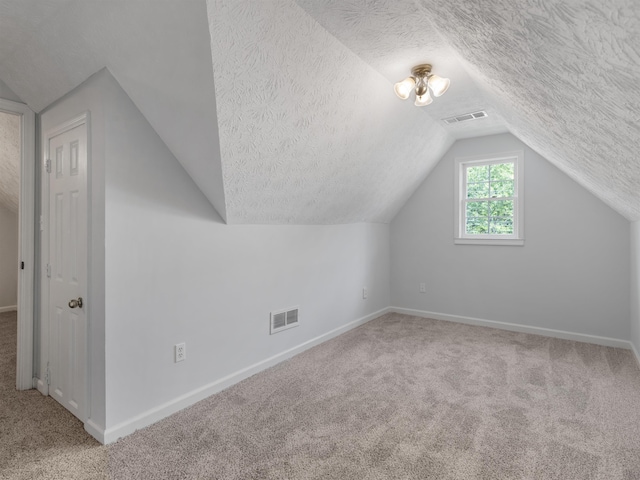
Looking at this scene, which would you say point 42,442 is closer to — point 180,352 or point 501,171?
point 180,352

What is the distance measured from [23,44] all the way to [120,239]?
1300 millimetres

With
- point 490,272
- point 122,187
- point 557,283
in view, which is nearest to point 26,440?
point 122,187

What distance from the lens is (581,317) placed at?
3723 mm

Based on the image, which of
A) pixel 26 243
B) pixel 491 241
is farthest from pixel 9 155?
pixel 491 241

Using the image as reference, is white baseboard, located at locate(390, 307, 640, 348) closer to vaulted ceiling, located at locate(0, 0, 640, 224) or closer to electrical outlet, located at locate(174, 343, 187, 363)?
vaulted ceiling, located at locate(0, 0, 640, 224)

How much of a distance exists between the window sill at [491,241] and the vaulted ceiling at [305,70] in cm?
→ 195

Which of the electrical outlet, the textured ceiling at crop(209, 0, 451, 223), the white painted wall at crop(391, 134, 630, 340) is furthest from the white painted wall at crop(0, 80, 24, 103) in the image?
the white painted wall at crop(391, 134, 630, 340)

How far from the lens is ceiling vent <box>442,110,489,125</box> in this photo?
345cm

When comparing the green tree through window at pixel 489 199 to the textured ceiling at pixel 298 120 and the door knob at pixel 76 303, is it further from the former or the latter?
the door knob at pixel 76 303

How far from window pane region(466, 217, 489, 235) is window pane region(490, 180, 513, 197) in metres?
0.33

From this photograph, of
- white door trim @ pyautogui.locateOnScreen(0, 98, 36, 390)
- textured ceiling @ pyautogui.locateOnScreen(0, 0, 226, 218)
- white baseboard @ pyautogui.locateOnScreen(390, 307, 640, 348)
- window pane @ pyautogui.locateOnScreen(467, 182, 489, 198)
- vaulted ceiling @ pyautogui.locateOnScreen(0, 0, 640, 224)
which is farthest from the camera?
window pane @ pyautogui.locateOnScreen(467, 182, 489, 198)

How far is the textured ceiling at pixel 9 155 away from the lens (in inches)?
115

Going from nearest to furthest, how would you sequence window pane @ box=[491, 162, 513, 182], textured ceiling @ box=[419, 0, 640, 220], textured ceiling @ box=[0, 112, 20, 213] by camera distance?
textured ceiling @ box=[419, 0, 640, 220], textured ceiling @ box=[0, 112, 20, 213], window pane @ box=[491, 162, 513, 182]

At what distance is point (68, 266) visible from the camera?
223 cm
